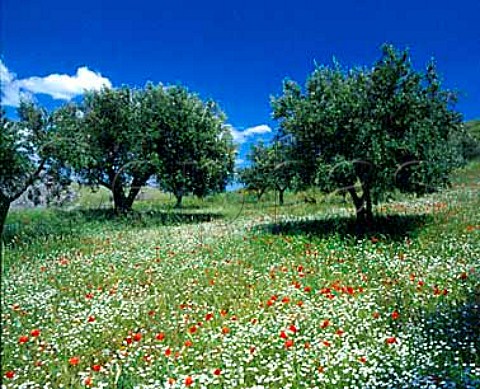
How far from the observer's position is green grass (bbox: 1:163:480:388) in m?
6.11

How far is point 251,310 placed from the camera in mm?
8453

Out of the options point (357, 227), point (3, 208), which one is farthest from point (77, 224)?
point (357, 227)

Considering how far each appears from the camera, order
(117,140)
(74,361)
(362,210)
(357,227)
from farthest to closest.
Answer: (117,140) < (362,210) < (357,227) < (74,361)

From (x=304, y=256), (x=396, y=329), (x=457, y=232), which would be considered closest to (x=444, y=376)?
(x=396, y=329)

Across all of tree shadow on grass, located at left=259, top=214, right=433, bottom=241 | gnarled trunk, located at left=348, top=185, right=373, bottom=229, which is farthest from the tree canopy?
gnarled trunk, located at left=348, top=185, right=373, bottom=229

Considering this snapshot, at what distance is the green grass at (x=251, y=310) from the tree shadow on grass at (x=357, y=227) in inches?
8.9

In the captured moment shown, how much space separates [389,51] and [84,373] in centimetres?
1519

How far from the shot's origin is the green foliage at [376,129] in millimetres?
15469

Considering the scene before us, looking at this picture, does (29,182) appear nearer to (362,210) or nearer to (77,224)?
(77,224)

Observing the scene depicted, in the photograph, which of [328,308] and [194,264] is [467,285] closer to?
[328,308]

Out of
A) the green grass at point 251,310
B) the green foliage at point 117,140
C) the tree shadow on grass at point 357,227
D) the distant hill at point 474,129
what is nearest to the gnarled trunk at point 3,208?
the green grass at point 251,310

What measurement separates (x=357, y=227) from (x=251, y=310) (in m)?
9.89

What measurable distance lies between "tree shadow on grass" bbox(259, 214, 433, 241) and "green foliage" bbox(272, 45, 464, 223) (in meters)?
0.93

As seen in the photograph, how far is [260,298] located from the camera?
30.0ft
